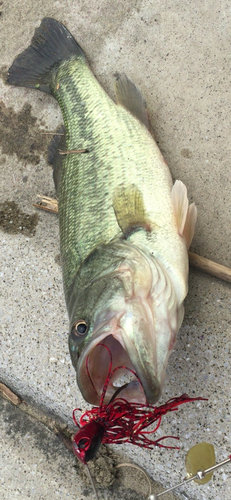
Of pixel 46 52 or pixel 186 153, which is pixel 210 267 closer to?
pixel 186 153

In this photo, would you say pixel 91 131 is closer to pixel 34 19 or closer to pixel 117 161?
pixel 117 161

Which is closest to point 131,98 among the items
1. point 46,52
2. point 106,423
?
point 46,52

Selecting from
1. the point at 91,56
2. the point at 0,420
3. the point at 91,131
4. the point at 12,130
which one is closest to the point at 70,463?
the point at 0,420

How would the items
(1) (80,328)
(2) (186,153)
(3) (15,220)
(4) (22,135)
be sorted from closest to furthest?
(1) (80,328), (2) (186,153), (3) (15,220), (4) (22,135)

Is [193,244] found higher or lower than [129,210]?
lower

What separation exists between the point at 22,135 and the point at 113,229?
156 centimetres

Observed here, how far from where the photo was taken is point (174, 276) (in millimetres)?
2049

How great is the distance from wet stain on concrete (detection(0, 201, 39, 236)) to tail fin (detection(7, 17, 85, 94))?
91 cm

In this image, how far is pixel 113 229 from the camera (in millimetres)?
2172

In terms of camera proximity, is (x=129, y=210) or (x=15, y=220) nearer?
(x=129, y=210)

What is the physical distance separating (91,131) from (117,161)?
309 mm

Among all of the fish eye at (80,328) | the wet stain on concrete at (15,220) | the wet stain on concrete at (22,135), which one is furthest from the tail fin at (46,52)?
the fish eye at (80,328)

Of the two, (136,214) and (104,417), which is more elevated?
(136,214)

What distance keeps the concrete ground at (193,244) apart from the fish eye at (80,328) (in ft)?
2.72
